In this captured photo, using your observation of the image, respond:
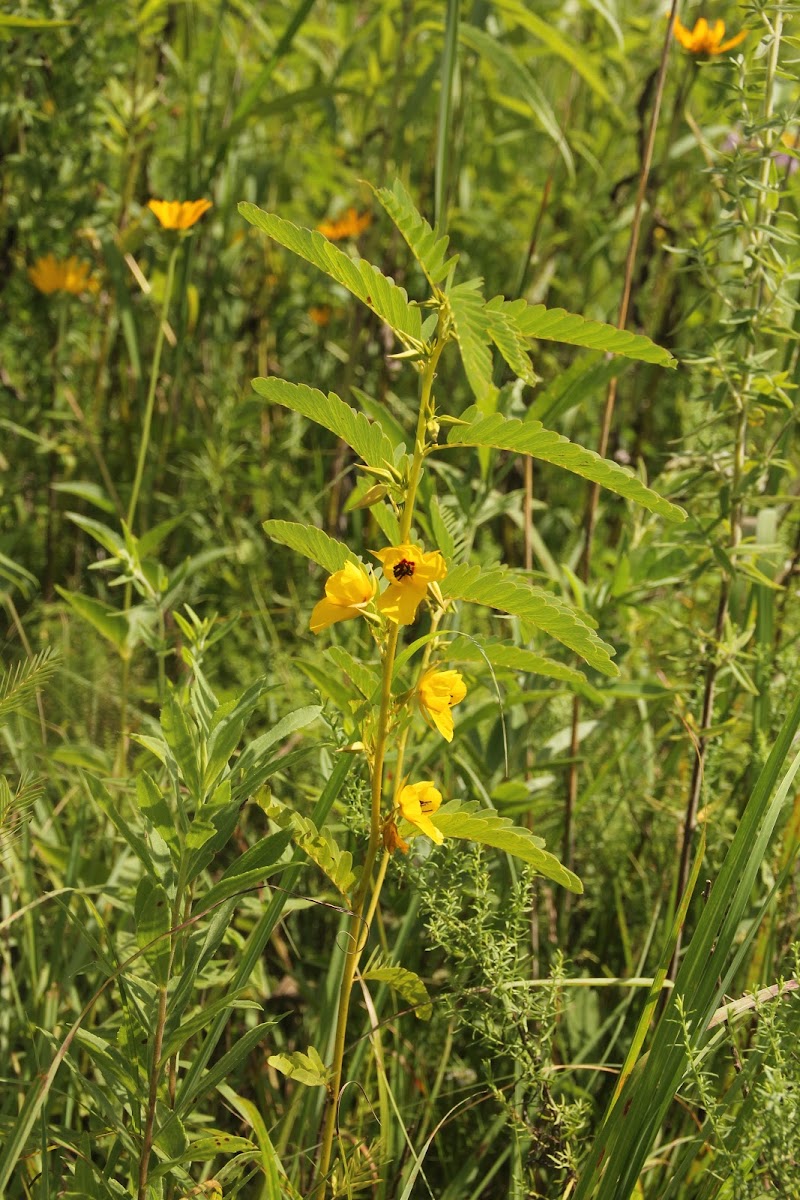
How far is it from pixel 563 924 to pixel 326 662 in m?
0.48

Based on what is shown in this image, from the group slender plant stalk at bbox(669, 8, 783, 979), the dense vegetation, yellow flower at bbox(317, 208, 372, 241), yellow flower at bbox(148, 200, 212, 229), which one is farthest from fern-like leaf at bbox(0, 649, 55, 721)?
yellow flower at bbox(317, 208, 372, 241)

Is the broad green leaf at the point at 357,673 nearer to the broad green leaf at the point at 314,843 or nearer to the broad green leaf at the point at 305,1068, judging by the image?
the broad green leaf at the point at 314,843

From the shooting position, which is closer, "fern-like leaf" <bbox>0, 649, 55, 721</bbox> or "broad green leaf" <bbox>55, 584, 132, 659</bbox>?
"fern-like leaf" <bbox>0, 649, 55, 721</bbox>

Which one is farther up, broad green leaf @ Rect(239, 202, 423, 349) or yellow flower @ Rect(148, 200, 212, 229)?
broad green leaf @ Rect(239, 202, 423, 349)

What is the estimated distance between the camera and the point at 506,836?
809 mm

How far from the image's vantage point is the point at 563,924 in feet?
4.55

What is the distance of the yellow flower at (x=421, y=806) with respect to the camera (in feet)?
2.69

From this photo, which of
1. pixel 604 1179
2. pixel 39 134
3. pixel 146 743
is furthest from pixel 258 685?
pixel 39 134

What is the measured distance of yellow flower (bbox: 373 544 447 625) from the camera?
31.7 inches

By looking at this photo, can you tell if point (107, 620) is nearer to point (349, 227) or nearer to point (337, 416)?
point (337, 416)

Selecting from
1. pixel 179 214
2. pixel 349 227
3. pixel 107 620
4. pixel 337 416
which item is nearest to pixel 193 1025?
pixel 337 416

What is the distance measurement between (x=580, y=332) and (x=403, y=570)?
21cm

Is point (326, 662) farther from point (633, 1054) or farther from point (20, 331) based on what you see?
point (20, 331)

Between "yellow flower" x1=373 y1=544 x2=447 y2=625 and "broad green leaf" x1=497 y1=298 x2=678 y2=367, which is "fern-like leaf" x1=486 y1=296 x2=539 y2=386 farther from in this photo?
"yellow flower" x1=373 y1=544 x2=447 y2=625
